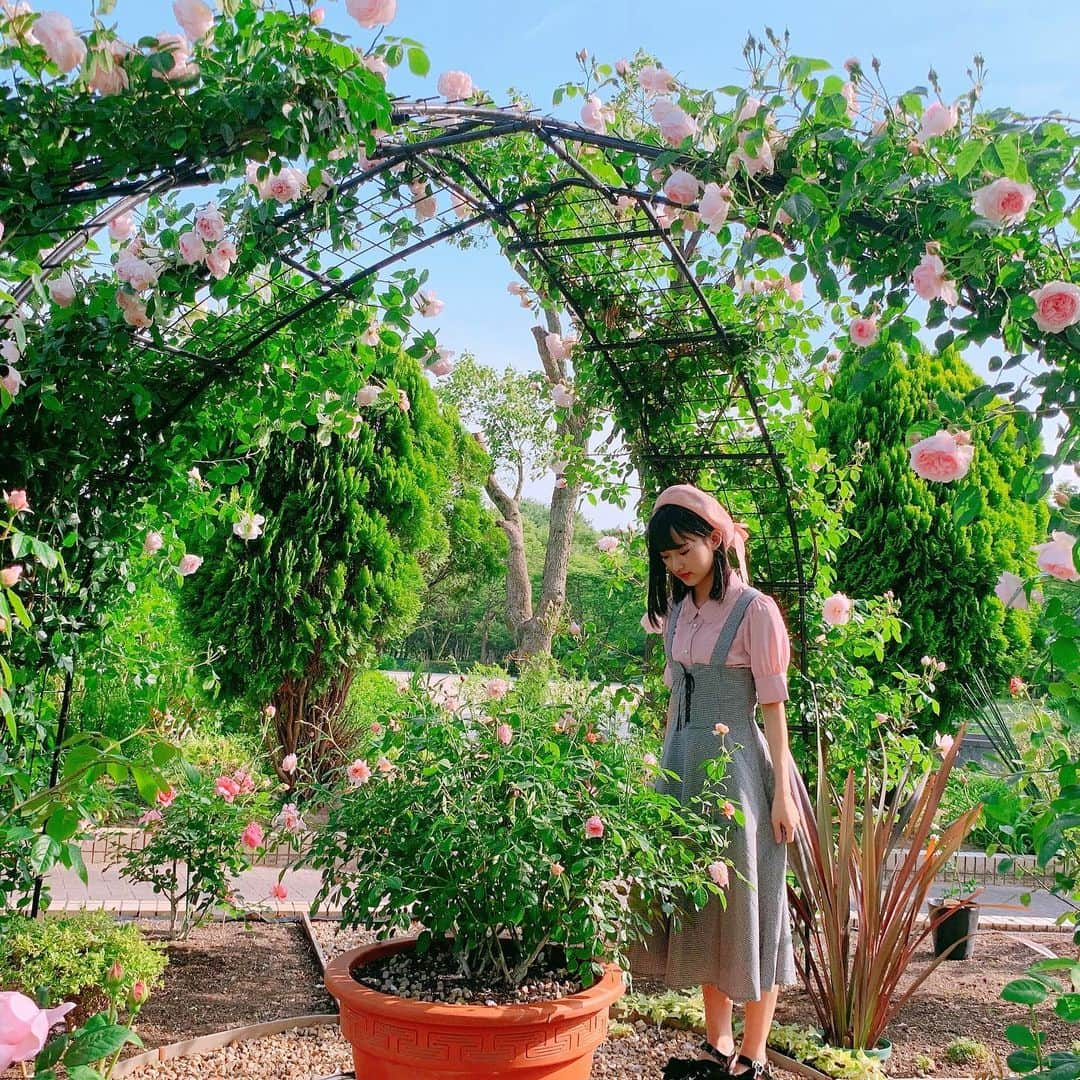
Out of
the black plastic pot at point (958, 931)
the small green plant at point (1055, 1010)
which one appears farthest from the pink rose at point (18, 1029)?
the black plastic pot at point (958, 931)

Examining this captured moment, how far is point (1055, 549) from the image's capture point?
1.64 metres

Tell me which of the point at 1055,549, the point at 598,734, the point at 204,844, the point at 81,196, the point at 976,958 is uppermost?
the point at 81,196

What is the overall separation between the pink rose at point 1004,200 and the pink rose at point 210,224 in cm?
156

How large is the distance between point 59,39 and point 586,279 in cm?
187

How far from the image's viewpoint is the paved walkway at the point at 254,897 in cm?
425

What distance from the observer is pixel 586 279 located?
3.39 m

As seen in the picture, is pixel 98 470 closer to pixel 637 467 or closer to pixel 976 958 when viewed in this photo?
pixel 637 467

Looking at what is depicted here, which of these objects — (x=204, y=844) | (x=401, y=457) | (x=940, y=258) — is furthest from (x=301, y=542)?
(x=940, y=258)

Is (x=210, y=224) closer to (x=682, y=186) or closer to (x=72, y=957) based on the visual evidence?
(x=682, y=186)

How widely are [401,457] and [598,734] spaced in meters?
4.36

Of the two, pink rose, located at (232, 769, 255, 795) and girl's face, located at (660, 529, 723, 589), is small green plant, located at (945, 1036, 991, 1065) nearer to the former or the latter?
girl's face, located at (660, 529, 723, 589)

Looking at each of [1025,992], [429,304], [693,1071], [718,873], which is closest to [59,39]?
[429,304]

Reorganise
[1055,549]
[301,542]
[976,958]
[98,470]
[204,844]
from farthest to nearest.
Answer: [301,542], [976,958], [204,844], [98,470], [1055,549]

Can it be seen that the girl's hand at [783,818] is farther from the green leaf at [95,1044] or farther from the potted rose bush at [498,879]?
the green leaf at [95,1044]
